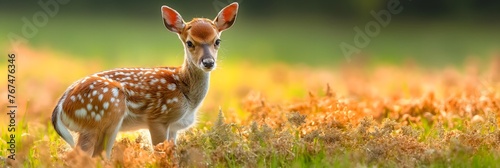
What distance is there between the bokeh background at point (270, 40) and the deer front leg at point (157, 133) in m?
4.42

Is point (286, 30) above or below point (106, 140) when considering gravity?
above

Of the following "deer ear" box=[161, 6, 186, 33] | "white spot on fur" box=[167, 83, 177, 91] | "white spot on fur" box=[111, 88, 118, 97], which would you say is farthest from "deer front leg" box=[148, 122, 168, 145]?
"deer ear" box=[161, 6, 186, 33]

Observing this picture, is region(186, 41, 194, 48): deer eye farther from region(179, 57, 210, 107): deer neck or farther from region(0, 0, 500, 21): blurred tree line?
region(0, 0, 500, 21): blurred tree line

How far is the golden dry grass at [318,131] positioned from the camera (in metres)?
6.58

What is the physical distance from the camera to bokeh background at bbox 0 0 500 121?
44.1 feet

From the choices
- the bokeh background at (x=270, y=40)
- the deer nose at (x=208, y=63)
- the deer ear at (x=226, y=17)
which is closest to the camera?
the deer nose at (x=208, y=63)

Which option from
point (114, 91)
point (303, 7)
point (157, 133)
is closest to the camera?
point (114, 91)

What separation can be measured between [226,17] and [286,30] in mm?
10821

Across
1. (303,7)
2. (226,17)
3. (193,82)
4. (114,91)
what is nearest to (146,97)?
(114,91)

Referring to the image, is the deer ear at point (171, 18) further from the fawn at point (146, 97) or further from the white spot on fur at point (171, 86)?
the white spot on fur at point (171, 86)

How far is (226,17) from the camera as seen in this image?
Result: 780 centimetres

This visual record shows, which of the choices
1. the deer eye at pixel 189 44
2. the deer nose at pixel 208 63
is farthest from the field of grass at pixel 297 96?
the deer eye at pixel 189 44

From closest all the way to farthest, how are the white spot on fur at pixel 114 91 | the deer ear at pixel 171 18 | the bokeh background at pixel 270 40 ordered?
the white spot on fur at pixel 114 91 → the deer ear at pixel 171 18 → the bokeh background at pixel 270 40

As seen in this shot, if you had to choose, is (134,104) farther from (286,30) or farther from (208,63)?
(286,30)
